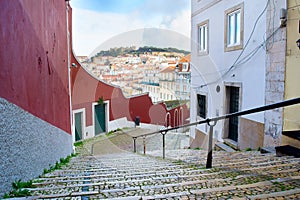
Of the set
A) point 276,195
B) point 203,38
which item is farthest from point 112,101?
point 276,195

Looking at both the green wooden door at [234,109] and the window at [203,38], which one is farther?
the window at [203,38]

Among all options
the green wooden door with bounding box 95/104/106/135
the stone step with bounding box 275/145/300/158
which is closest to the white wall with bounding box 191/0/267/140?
the stone step with bounding box 275/145/300/158

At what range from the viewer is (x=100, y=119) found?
43.1ft

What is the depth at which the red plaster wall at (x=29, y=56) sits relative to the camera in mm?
2127

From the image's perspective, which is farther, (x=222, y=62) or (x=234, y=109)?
(x=222, y=62)

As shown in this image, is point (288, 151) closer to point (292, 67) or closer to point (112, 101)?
point (292, 67)

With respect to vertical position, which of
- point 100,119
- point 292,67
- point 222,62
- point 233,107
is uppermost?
point 222,62

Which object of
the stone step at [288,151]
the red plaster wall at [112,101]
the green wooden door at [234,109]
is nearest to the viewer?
the stone step at [288,151]

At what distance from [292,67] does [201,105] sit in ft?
16.2

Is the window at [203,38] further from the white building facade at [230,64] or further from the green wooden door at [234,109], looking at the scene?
the green wooden door at [234,109]

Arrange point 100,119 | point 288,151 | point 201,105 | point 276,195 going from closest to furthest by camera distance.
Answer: point 276,195 < point 288,151 < point 201,105 < point 100,119

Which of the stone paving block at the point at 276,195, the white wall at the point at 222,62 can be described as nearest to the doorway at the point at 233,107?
the white wall at the point at 222,62

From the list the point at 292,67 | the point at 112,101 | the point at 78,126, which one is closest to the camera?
the point at 292,67

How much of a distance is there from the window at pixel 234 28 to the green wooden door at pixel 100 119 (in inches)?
321
